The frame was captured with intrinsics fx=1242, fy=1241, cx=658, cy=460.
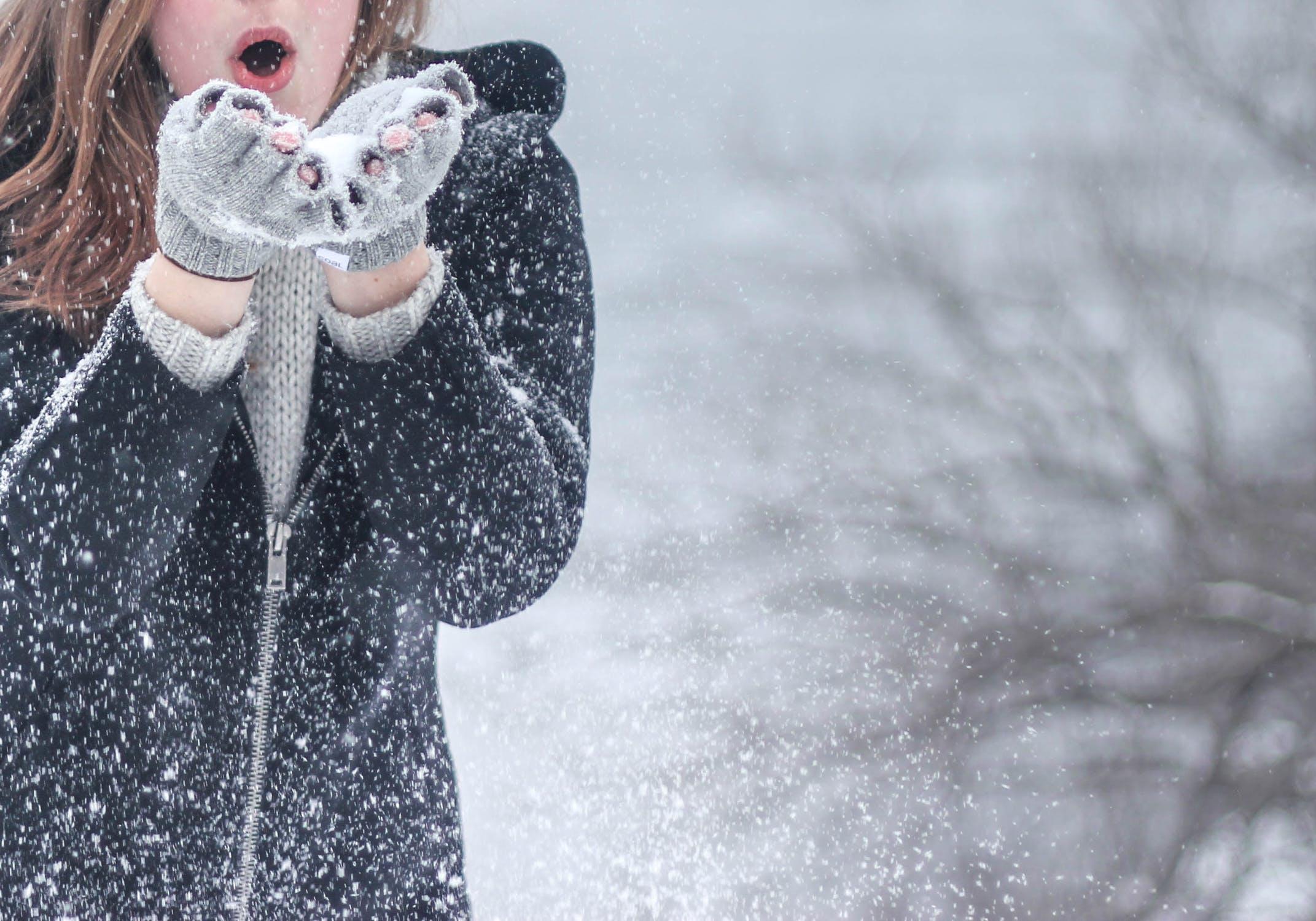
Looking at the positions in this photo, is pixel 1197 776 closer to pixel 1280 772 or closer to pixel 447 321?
pixel 1280 772

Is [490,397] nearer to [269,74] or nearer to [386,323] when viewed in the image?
[386,323]

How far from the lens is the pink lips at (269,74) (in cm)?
82

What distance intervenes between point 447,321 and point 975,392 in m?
6.92

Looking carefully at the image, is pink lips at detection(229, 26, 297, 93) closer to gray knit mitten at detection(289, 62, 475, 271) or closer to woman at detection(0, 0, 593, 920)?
woman at detection(0, 0, 593, 920)

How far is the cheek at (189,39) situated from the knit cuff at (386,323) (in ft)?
0.71

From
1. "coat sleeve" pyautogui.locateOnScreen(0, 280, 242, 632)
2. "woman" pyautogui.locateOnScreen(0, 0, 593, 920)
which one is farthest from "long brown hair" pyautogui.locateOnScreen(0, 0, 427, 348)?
"coat sleeve" pyautogui.locateOnScreen(0, 280, 242, 632)

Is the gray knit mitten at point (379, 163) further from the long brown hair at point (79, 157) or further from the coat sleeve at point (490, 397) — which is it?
the long brown hair at point (79, 157)

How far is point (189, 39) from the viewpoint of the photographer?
0.83m

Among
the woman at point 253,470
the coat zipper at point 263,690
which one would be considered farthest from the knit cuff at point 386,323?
the coat zipper at point 263,690

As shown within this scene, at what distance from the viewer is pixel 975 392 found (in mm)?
7348

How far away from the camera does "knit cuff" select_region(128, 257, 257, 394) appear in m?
0.70

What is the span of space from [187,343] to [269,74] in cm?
24

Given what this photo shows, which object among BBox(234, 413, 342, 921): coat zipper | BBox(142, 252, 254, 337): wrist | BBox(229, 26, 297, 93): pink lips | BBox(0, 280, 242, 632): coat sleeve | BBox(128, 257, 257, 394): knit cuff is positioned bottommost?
BBox(234, 413, 342, 921): coat zipper

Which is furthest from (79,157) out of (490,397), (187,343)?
(490,397)
